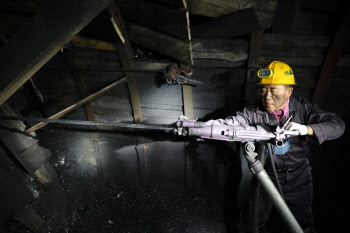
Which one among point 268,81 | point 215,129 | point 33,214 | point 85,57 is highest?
point 85,57

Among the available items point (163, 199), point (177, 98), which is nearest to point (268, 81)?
point (177, 98)

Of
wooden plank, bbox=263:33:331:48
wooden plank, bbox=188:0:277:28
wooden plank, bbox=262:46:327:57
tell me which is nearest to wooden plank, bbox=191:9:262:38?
wooden plank, bbox=188:0:277:28

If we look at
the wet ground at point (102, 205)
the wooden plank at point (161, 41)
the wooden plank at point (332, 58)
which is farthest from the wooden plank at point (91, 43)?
the wooden plank at point (332, 58)

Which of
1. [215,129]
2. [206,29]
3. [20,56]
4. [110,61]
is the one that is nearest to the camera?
[20,56]

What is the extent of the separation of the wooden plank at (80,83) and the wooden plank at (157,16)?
1573mm

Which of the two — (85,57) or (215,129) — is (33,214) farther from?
(215,129)

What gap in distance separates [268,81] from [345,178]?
270 centimetres

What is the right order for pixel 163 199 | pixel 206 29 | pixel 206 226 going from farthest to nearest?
pixel 163 199, pixel 206 226, pixel 206 29

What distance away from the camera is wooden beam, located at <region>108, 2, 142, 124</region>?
289cm

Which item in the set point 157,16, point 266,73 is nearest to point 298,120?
point 266,73

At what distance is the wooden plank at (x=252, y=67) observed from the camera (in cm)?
292

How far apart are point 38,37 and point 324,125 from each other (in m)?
3.27

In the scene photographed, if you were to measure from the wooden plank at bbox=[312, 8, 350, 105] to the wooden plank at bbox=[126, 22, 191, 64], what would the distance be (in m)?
2.21

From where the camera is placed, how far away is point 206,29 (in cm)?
304
